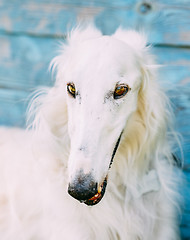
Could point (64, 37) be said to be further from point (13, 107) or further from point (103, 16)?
point (13, 107)

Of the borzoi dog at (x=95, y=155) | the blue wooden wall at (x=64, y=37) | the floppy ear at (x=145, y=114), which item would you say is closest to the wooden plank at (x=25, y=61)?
the blue wooden wall at (x=64, y=37)

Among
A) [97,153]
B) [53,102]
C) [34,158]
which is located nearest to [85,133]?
[97,153]

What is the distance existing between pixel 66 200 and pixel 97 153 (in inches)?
12.9

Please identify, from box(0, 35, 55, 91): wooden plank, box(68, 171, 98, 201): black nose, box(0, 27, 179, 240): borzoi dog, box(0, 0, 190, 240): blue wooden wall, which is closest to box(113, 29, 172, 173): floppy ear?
box(0, 27, 179, 240): borzoi dog

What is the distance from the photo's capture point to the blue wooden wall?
121cm

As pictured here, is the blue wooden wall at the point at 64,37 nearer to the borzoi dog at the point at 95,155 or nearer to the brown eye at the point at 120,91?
the borzoi dog at the point at 95,155

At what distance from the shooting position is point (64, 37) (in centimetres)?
132

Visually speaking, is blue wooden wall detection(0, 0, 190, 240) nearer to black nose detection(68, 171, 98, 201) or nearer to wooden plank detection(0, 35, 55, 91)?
wooden plank detection(0, 35, 55, 91)

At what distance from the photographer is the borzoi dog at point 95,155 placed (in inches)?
34.4

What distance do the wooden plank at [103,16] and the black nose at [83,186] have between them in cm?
68

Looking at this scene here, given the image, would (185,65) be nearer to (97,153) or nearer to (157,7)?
(157,7)

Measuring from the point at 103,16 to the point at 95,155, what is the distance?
2.19 ft

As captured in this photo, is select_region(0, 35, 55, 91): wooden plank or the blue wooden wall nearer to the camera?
the blue wooden wall

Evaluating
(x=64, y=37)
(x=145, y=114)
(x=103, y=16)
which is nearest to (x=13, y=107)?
(x=64, y=37)
